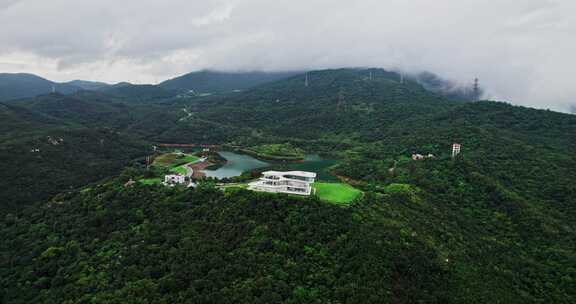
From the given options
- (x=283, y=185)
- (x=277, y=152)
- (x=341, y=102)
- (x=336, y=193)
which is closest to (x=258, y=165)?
(x=277, y=152)

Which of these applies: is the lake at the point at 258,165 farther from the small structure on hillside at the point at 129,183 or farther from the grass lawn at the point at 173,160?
the small structure on hillside at the point at 129,183

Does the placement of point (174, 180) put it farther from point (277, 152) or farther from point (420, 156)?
point (277, 152)

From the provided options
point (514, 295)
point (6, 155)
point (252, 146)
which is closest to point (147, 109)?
point (252, 146)

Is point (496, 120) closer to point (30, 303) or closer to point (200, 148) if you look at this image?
point (200, 148)

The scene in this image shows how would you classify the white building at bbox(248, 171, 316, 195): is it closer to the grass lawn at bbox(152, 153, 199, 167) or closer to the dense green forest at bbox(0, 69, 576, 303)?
the dense green forest at bbox(0, 69, 576, 303)

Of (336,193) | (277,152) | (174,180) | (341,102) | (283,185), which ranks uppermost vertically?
(341,102)

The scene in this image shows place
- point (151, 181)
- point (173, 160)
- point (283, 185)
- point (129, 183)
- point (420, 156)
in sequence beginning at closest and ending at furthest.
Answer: point (283, 185)
point (129, 183)
point (151, 181)
point (420, 156)
point (173, 160)
